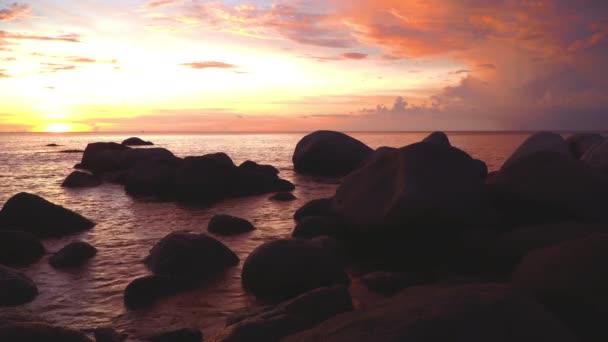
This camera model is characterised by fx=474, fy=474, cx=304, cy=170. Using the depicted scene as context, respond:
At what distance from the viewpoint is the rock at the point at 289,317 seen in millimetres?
4582

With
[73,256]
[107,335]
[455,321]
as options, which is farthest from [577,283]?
[73,256]

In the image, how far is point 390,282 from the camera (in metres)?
7.10

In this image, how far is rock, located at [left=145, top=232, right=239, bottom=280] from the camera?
7.76 m

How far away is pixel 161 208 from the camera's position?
15.2 meters

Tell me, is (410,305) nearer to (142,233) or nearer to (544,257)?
(544,257)

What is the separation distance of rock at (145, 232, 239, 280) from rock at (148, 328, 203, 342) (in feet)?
7.17

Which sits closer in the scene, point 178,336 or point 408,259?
point 178,336

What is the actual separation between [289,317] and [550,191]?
6.15 meters

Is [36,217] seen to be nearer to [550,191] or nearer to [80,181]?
[80,181]

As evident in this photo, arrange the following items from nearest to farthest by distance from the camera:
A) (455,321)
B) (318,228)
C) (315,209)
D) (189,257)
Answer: (455,321)
(189,257)
(318,228)
(315,209)

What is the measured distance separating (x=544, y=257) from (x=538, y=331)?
1.82 m

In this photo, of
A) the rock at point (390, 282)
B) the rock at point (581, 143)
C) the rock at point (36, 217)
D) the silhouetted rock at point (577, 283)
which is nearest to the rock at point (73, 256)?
the rock at point (36, 217)

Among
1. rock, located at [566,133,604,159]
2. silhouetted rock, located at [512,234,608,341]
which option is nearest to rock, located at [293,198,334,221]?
silhouetted rock, located at [512,234,608,341]

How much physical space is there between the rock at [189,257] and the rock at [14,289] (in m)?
1.82
